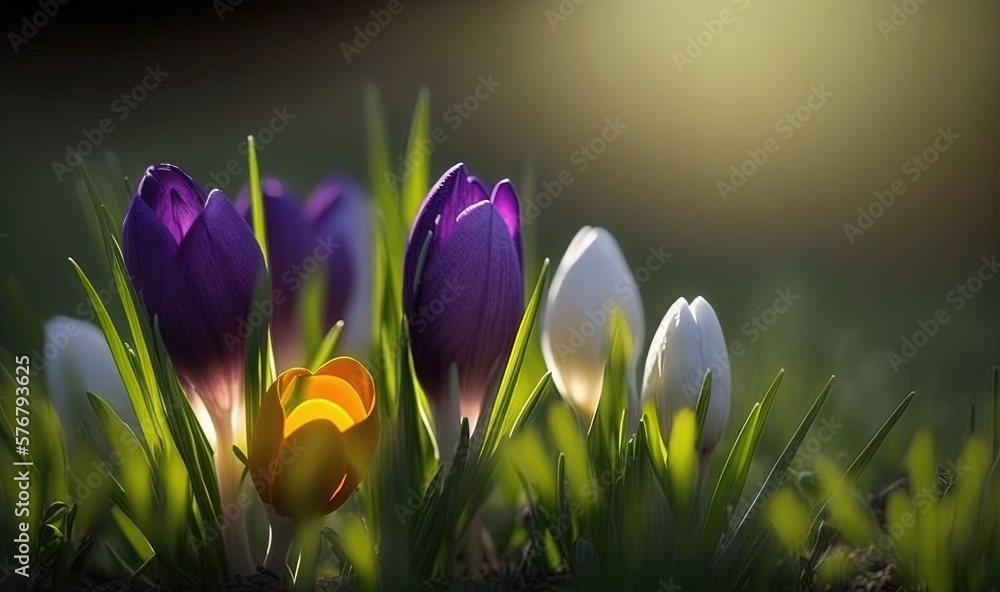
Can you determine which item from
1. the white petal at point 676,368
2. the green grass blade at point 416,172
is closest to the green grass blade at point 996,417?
the white petal at point 676,368

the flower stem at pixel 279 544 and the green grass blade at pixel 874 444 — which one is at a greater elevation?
the flower stem at pixel 279 544

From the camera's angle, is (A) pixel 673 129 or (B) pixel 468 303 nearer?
(B) pixel 468 303

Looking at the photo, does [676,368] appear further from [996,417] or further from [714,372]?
[996,417]

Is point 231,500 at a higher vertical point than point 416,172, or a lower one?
lower

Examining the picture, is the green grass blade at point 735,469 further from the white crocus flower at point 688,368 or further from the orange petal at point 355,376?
the orange petal at point 355,376

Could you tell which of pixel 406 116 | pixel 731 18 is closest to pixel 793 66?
pixel 731 18

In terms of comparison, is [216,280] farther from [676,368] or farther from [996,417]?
[996,417]

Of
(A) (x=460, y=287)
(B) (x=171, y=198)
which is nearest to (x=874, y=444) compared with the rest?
(A) (x=460, y=287)

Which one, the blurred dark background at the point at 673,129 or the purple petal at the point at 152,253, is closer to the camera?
the purple petal at the point at 152,253
